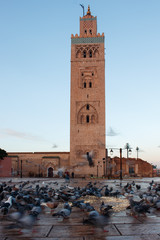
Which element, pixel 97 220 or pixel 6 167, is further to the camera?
pixel 6 167

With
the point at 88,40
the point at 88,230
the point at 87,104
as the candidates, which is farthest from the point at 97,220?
the point at 88,40

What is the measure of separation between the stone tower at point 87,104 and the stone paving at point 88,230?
106 feet

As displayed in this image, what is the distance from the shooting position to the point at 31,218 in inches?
164

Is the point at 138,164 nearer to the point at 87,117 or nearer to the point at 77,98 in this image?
the point at 87,117

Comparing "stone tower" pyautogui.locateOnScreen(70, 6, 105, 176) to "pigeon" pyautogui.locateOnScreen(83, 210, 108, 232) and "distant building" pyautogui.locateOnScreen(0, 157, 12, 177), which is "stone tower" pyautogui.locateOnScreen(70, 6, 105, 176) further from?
"pigeon" pyautogui.locateOnScreen(83, 210, 108, 232)

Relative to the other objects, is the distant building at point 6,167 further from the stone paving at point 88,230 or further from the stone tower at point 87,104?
the stone paving at point 88,230

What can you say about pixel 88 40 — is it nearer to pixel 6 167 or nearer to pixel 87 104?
pixel 87 104

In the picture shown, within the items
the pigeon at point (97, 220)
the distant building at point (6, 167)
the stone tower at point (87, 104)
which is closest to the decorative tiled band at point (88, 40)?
the stone tower at point (87, 104)

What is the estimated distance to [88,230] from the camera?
4.13 metres

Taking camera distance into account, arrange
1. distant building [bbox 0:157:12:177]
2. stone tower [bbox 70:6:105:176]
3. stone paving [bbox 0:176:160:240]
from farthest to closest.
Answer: stone tower [bbox 70:6:105:176], distant building [bbox 0:157:12:177], stone paving [bbox 0:176:160:240]

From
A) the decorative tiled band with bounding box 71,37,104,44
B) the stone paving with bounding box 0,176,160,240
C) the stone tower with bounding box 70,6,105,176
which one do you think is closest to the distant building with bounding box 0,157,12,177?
the stone tower with bounding box 70,6,105,176

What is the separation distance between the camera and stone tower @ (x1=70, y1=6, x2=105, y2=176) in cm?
3931

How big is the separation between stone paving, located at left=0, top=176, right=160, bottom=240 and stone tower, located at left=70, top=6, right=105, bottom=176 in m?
32.2

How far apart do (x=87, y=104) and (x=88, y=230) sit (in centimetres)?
3692
